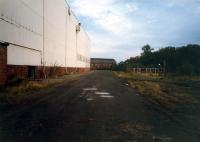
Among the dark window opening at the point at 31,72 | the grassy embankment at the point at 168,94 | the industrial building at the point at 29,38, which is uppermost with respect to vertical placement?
the industrial building at the point at 29,38

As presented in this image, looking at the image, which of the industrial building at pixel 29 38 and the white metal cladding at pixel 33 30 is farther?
the white metal cladding at pixel 33 30

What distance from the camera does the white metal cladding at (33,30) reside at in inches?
899

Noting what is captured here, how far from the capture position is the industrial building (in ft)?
72.4

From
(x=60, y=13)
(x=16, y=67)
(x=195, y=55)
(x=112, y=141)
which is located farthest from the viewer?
(x=195, y=55)

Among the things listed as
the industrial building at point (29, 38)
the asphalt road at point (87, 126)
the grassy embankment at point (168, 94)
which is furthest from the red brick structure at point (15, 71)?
the asphalt road at point (87, 126)

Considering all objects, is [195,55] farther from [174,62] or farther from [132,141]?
[132,141]

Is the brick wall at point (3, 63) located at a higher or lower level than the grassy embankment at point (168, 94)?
higher

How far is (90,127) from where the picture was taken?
893 centimetres

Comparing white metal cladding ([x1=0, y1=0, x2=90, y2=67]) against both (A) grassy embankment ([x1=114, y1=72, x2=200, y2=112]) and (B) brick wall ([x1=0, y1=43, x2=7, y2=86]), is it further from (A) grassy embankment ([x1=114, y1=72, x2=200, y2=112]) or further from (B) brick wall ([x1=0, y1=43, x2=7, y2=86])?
(A) grassy embankment ([x1=114, y1=72, x2=200, y2=112])

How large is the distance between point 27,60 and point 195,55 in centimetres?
7441

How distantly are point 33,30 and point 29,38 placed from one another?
1682mm

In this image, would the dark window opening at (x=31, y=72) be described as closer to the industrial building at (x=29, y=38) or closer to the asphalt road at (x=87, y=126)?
the industrial building at (x=29, y=38)

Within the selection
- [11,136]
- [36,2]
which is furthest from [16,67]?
[11,136]

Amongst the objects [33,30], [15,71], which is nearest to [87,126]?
[15,71]
